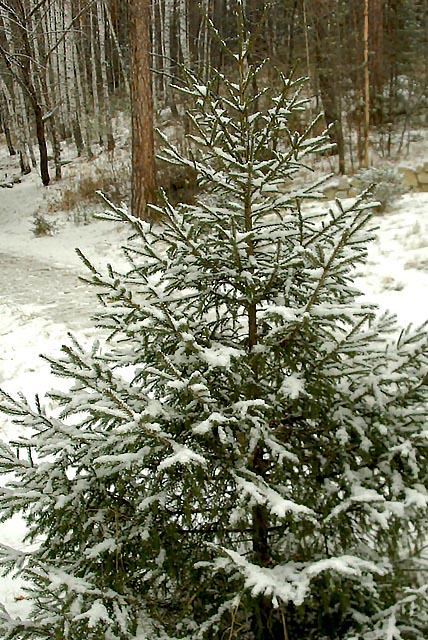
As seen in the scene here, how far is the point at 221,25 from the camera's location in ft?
84.9

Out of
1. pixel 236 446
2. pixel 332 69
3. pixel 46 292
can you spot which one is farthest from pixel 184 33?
pixel 236 446

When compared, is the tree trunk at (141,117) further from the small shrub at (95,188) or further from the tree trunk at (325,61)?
the tree trunk at (325,61)

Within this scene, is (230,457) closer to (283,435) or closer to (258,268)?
(283,435)

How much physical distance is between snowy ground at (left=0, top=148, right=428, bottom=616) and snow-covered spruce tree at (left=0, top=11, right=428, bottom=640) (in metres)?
1.79

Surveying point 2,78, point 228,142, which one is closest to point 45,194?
point 2,78

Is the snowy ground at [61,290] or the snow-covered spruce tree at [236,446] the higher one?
the snow-covered spruce tree at [236,446]

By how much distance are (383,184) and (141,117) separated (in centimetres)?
481

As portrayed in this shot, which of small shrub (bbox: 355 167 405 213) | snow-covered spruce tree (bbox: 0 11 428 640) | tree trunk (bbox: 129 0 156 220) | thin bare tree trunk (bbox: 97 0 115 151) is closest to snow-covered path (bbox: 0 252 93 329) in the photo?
tree trunk (bbox: 129 0 156 220)

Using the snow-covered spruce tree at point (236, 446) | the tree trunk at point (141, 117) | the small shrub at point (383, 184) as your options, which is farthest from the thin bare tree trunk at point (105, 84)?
the snow-covered spruce tree at point (236, 446)

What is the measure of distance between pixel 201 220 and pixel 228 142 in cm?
36

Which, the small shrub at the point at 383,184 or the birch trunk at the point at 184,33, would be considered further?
the birch trunk at the point at 184,33

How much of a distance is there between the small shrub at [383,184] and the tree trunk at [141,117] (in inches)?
160

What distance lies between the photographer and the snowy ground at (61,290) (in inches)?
245

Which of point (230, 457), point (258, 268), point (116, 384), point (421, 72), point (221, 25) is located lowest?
point (230, 457)
